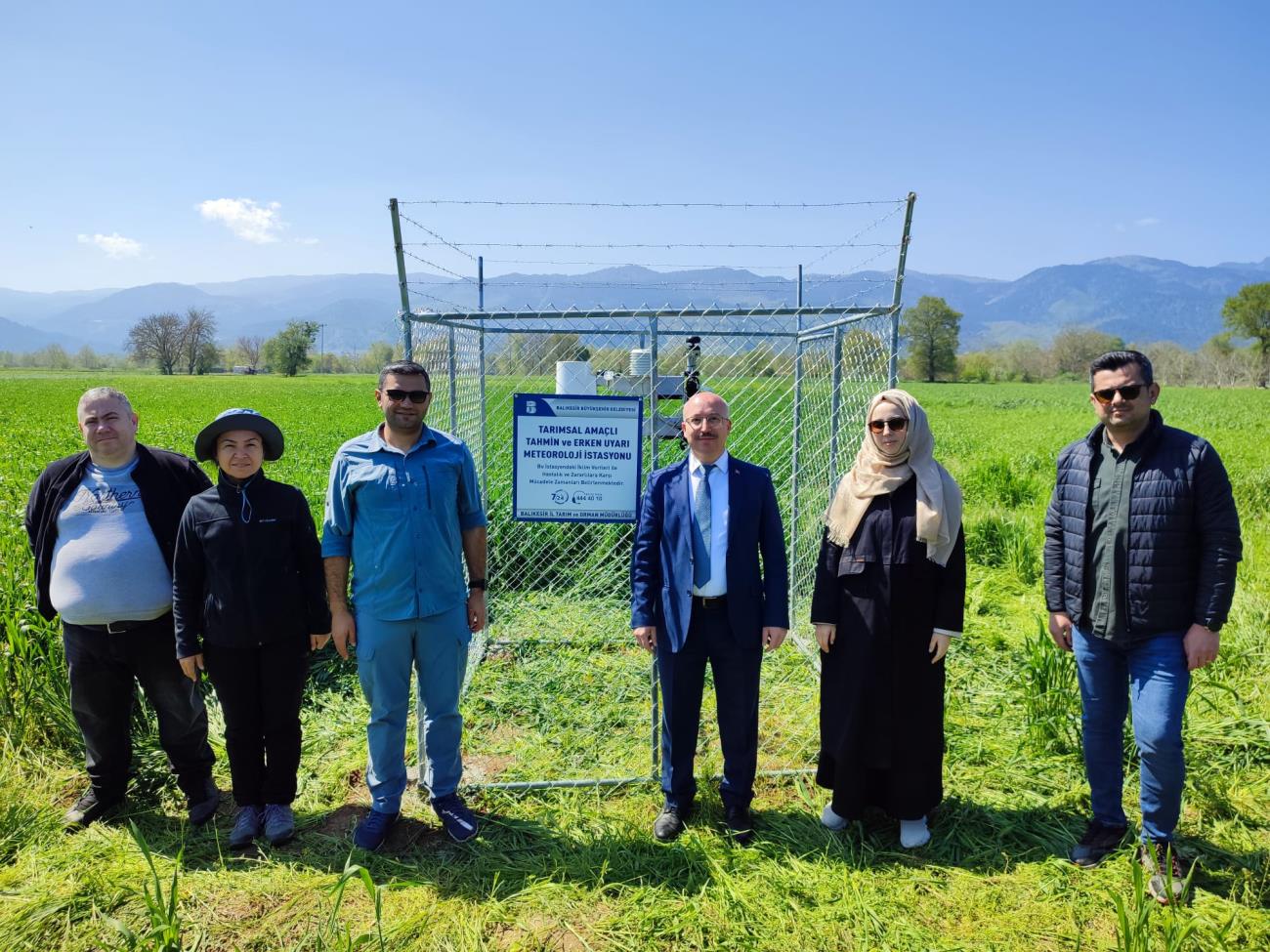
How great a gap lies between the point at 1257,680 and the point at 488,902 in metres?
4.87

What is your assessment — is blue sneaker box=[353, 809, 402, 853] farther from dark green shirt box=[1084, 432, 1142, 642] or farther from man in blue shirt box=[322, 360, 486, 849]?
dark green shirt box=[1084, 432, 1142, 642]

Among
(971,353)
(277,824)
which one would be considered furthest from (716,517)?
(971,353)

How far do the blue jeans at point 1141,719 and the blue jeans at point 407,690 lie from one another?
2.80m

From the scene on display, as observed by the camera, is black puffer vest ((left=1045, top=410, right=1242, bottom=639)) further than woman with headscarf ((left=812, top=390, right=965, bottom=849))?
No

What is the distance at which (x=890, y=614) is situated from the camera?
10.8 ft

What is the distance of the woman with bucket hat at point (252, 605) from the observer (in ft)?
10.7

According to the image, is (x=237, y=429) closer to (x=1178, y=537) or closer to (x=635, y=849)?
(x=635, y=849)

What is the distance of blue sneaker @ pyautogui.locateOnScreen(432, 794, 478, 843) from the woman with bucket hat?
0.70m

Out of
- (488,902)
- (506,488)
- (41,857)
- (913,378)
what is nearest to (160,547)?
(41,857)

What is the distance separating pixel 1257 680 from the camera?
15.6 ft

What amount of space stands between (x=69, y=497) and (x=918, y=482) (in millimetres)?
3774

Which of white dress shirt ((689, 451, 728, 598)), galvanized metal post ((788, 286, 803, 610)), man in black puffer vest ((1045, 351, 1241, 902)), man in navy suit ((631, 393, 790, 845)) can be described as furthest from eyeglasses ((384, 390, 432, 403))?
man in black puffer vest ((1045, 351, 1241, 902))

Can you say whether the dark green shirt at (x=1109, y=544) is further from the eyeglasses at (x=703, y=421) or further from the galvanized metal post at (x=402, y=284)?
the galvanized metal post at (x=402, y=284)

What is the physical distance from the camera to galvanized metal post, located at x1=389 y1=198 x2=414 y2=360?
347cm
